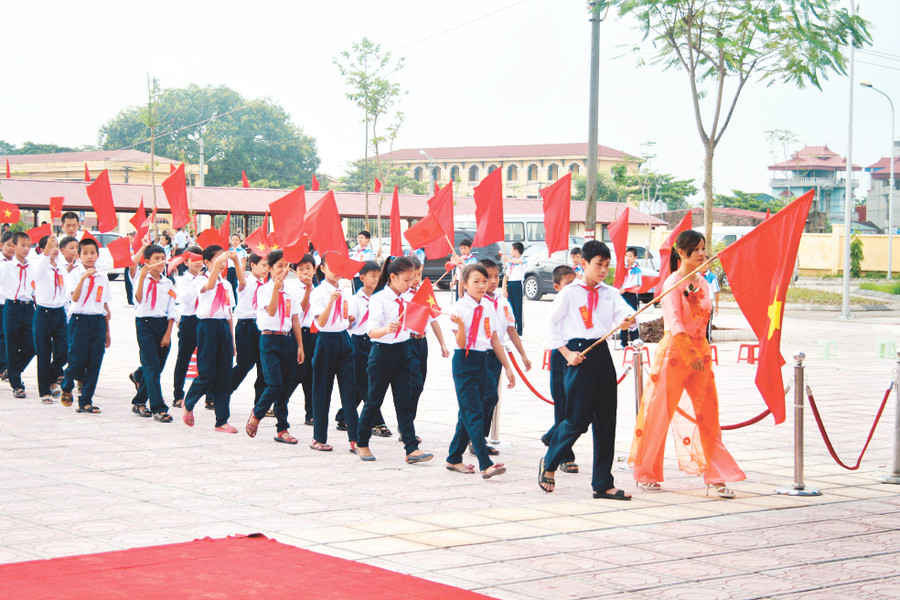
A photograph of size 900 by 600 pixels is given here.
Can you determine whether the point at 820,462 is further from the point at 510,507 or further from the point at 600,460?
the point at 510,507

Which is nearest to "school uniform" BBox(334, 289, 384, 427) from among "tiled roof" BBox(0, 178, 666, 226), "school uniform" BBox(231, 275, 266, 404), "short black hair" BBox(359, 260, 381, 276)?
"short black hair" BBox(359, 260, 381, 276)

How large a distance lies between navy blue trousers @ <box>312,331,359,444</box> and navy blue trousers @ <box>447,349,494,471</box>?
101cm

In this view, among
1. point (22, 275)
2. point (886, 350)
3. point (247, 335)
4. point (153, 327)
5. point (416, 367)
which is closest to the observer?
point (416, 367)

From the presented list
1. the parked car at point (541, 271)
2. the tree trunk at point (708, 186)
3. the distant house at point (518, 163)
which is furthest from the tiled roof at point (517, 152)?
the tree trunk at point (708, 186)

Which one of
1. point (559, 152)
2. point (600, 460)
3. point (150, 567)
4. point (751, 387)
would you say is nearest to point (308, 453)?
point (600, 460)

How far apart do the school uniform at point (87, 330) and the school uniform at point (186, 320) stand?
72 cm

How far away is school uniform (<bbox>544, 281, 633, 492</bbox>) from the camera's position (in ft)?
19.9

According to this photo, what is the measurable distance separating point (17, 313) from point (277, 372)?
3878 mm

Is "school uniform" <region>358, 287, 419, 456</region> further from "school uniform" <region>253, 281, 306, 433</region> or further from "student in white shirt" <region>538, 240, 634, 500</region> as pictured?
"student in white shirt" <region>538, 240, 634, 500</region>

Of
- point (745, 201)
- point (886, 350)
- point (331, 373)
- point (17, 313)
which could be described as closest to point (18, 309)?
point (17, 313)

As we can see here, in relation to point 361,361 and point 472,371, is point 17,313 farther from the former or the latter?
point 472,371

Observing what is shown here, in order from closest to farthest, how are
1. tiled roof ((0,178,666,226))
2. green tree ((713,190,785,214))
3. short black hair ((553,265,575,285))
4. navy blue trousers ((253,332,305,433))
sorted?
navy blue trousers ((253,332,305,433)), short black hair ((553,265,575,285)), tiled roof ((0,178,666,226)), green tree ((713,190,785,214))

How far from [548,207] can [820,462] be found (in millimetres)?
2986

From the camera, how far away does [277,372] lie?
783 centimetres
